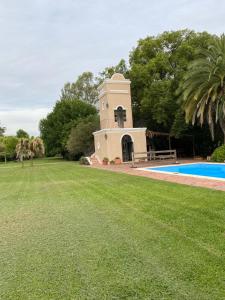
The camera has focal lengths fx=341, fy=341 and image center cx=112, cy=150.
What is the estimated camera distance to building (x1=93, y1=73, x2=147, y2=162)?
3017 cm

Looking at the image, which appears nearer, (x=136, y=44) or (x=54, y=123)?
(x=136, y=44)

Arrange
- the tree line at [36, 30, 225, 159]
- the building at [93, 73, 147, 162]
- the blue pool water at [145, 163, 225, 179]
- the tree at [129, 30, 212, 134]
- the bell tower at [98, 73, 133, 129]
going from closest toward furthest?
the blue pool water at [145, 163, 225, 179]
the tree line at [36, 30, 225, 159]
the tree at [129, 30, 212, 134]
the building at [93, 73, 147, 162]
the bell tower at [98, 73, 133, 129]

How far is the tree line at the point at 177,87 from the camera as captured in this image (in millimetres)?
22297

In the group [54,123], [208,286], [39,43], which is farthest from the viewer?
[54,123]

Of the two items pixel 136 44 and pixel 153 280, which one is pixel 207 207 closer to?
pixel 153 280

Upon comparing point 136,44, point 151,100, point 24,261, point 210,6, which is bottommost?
point 24,261

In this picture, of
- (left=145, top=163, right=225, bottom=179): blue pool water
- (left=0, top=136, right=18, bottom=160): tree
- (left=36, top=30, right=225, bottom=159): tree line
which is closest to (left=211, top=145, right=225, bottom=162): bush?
(left=36, top=30, right=225, bottom=159): tree line

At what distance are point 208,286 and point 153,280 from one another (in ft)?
1.99

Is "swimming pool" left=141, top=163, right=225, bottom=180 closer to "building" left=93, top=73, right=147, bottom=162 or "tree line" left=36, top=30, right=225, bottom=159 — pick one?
"tree line" left=36, top=30, right=225, bottom=159

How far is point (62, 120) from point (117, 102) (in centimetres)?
1739

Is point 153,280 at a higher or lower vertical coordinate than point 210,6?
lower

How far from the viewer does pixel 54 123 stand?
4831 cm

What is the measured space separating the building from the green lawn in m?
20.9

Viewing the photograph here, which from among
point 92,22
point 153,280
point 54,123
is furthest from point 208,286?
point 54,123
